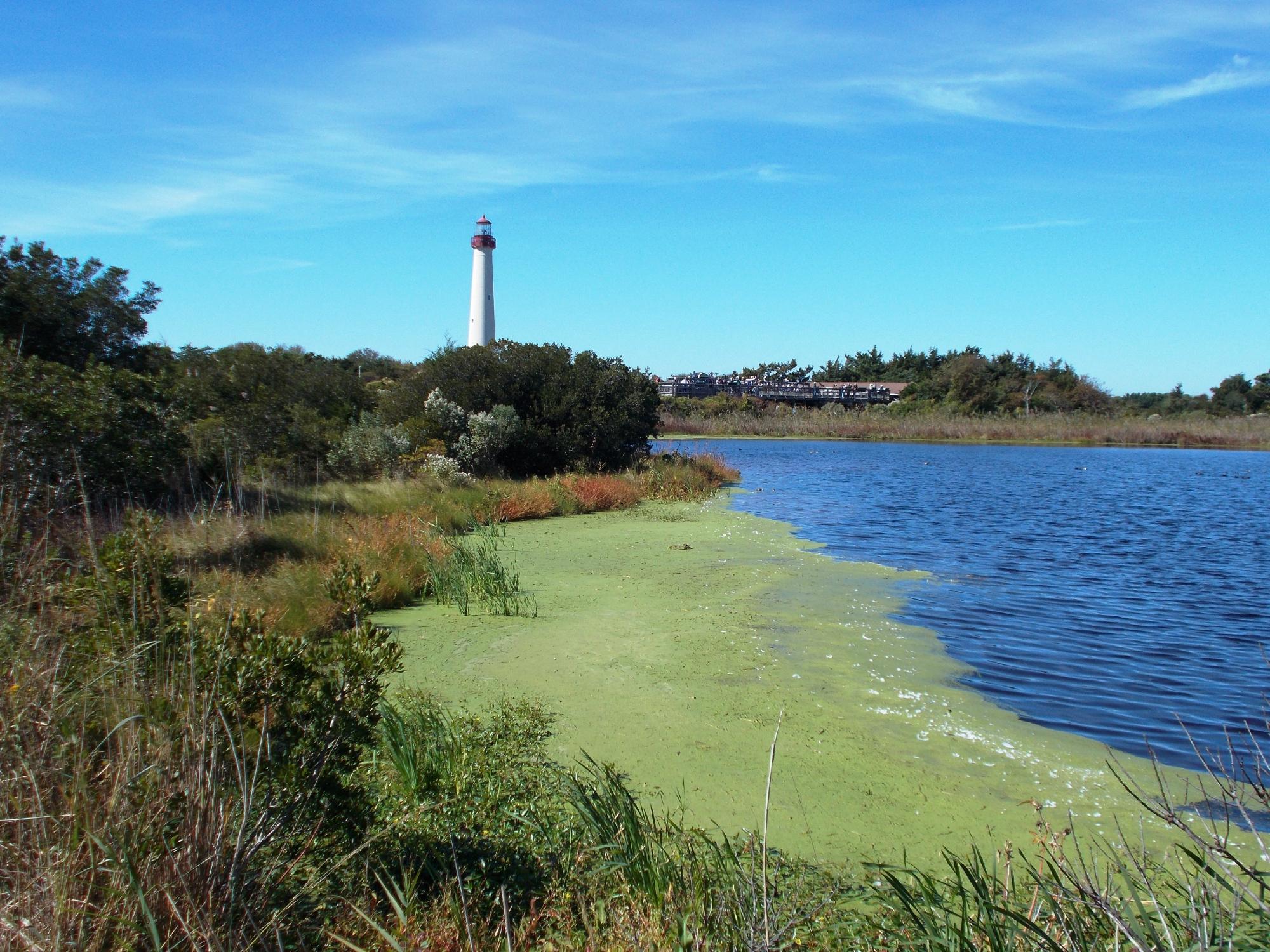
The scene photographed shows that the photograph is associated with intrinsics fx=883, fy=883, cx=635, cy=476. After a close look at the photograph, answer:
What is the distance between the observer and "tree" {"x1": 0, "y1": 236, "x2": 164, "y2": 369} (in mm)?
11734

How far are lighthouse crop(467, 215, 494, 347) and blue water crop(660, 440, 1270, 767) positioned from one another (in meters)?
17.6

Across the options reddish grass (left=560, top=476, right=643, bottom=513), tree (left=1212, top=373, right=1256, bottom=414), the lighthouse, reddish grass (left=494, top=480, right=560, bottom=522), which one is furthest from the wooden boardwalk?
reddish grass (left=494, top=480, right=560, bottom=522)

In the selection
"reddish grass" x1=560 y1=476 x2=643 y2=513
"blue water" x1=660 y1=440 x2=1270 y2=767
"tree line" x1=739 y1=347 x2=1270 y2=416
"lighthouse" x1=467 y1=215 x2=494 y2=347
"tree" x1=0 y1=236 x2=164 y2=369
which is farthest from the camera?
"tree line" x1=739 y1=347 x2=1270 y2=416

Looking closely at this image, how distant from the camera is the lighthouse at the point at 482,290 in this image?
41906mm

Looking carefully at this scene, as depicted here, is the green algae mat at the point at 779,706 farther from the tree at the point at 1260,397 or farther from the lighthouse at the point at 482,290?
the tree at the point at 1260,397

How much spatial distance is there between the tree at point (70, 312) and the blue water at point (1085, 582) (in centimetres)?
1144

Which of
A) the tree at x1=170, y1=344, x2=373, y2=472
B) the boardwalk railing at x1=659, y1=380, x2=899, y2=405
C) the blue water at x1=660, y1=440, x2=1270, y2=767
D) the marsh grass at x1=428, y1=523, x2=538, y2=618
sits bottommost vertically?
the blue water at x1=660, y1=440, x2=1270, y2=767

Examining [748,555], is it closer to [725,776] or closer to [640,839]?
[725,776]

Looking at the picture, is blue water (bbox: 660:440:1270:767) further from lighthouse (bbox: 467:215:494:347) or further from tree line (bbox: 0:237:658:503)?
lighthouse (bbox: 467:215:494:347)

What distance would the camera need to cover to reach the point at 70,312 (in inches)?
488

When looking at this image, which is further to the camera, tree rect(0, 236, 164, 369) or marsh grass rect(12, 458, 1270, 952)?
tree rect(0, 236, 164, 369)

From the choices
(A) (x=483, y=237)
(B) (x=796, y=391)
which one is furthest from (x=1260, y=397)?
(A) (x=483, y=237)

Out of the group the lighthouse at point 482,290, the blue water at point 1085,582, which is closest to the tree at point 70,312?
the blue water at point 1085,582

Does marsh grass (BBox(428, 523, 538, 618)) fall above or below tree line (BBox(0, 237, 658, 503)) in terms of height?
below
